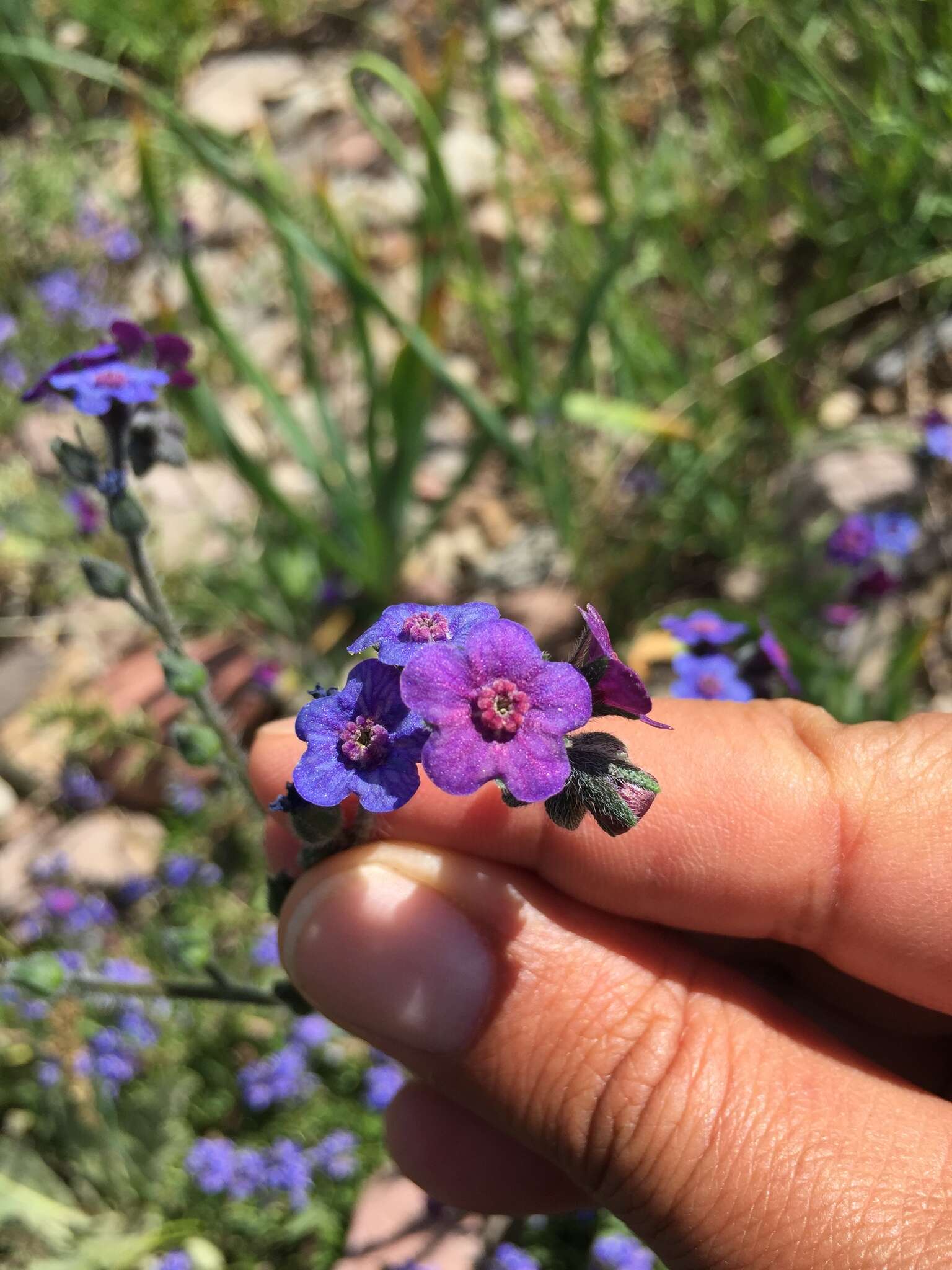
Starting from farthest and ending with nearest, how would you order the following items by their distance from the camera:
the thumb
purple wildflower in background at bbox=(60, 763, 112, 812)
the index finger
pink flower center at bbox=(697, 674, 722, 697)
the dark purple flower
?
1. purple wildflower in background at bbox=(60, 763, 112, 812)
2. pink flower center at bbox=(697, 674, 722, 697)
3. the dark purple flower
4. the index finger
5. the thumb

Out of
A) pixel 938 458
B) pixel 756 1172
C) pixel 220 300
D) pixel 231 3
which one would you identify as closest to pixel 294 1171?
pixel 756 1172

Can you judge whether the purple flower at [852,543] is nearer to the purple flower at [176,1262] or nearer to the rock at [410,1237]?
the rock at [410,1237]

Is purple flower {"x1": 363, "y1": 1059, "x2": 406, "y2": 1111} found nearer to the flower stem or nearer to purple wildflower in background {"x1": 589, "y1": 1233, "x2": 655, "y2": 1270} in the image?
purple wildflower in background {"x1": 589, "y1": 1233, "x2": 655, "y2": 1270}

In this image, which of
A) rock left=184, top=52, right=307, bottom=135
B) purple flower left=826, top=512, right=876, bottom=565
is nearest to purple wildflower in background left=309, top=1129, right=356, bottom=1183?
purple flower left=826, top=512, right=876, bottom=565

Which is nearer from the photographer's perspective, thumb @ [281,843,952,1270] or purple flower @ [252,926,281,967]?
thumb @ [281,843,952,1270]

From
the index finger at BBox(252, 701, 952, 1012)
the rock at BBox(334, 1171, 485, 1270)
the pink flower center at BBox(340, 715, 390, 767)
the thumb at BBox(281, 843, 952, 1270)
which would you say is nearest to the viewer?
the pink flower center at BBox(340, 715, 390, 767)
